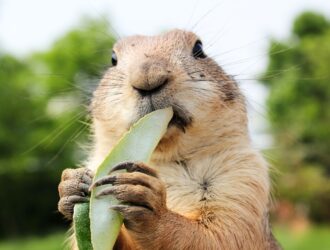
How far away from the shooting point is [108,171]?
470 centimetres

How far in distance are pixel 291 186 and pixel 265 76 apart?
41641 mm

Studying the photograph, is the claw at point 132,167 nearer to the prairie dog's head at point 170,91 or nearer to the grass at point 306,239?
the prairie dog's head at point 170,91

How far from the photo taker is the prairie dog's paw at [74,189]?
4.99 m

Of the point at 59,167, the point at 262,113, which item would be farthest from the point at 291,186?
the point at 262,113

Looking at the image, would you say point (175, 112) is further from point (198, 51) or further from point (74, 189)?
point (198, 51)

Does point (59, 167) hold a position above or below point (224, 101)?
below

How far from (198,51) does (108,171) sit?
2.04 metres

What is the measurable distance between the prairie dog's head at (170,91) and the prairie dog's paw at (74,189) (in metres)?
0.63

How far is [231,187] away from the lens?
5.73 meters

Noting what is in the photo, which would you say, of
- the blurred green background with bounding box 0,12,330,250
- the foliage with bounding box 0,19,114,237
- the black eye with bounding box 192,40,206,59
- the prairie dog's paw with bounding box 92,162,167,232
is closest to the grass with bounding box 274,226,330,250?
the blurred green background with bounding box 0,12,330,250

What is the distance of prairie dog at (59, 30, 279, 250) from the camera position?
184 inches

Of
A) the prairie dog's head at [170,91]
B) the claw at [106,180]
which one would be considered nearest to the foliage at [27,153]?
the prairie dog's head at [170,91]

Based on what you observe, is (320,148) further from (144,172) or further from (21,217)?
(144,172)

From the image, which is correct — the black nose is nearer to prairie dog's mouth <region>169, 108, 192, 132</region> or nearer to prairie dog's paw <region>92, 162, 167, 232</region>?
prairie dog's mouth <region>169, 108, 192, 132</region>
